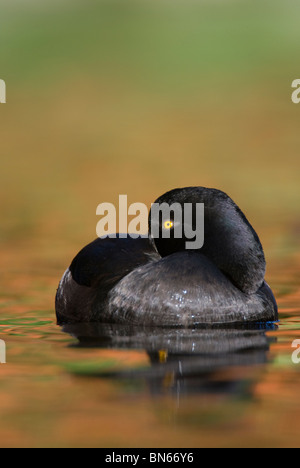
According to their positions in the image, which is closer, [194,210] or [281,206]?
[194,210]

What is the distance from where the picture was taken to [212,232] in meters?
6.29

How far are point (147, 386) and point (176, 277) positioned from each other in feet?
5.57

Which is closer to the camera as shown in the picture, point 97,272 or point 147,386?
point 147,386

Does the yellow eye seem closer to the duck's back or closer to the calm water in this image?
the duck's back

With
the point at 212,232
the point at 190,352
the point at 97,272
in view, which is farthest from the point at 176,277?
the point at 190,352

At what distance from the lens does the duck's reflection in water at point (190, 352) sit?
435 centimetres

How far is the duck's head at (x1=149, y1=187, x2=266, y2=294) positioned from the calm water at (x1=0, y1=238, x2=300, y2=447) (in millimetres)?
416

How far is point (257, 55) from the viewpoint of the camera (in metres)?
17.7

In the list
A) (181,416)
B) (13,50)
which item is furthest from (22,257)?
(13,50)

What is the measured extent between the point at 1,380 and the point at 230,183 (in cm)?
751

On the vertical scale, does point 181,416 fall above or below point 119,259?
below

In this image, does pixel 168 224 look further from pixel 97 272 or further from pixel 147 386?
pixel 147 386

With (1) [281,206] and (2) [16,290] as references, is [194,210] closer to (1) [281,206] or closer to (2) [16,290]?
(2) [16,290]
